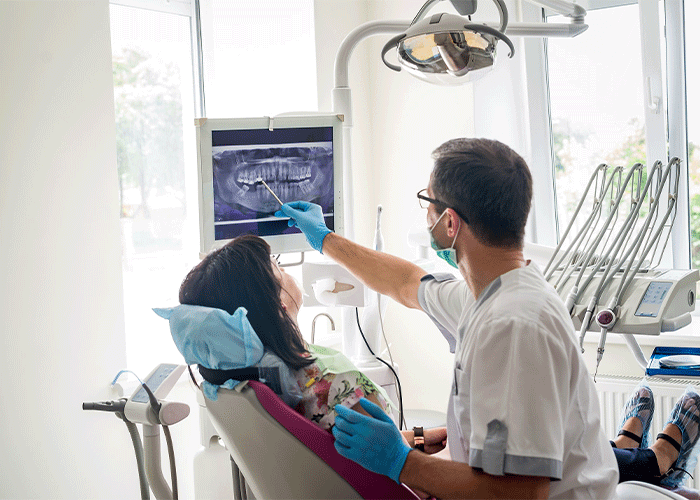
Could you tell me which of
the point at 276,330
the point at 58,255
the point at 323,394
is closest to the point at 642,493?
the point at 323,394

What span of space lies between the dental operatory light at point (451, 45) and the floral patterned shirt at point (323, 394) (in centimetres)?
83

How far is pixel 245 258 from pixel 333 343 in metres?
1.70

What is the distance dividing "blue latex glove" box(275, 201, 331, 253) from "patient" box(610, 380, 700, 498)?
1019mm

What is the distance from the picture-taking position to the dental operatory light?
1.66 metres

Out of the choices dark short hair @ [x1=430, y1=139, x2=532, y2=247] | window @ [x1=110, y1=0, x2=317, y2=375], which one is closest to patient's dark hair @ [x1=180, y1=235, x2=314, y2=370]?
dark short hair @ [x1=430, y1=139, x2=532, y2=247]

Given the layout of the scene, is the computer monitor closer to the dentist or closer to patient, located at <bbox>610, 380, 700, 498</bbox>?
the dentist

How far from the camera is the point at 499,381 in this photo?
115cm

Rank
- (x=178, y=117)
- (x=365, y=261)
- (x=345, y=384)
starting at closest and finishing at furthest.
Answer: (x=345, y=384)
(x=365, y=261)
(x=178, y=117)

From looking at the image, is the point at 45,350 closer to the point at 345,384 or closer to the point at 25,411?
the point at 25,411

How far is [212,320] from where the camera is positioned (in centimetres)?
137

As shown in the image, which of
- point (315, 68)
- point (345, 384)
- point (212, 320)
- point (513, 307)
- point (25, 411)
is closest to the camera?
point (513, 307)

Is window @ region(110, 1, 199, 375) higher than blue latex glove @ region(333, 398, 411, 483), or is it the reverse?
window @ region(110, 1, 199, 375)

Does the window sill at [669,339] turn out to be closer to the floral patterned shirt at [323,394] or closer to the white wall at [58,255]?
the floral patterned shirt at [323,394]

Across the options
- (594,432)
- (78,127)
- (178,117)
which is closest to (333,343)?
(178,117)
